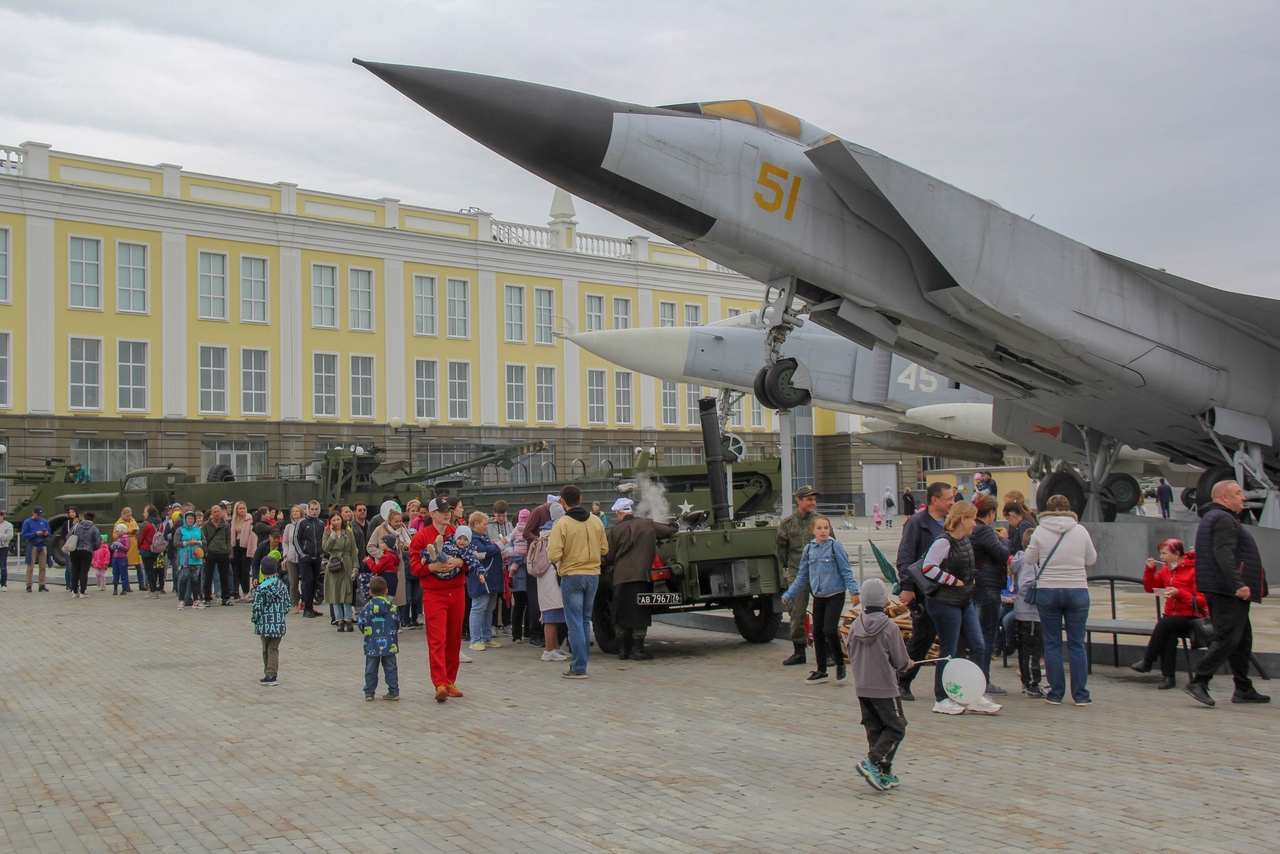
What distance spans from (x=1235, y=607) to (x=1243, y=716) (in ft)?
2.22

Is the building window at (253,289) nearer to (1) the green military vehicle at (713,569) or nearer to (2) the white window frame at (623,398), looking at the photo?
(2) the white window frame at (623,398)

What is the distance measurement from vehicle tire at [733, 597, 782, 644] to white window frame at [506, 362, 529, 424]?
106 ft

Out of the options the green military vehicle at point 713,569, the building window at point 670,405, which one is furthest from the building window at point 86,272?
the green military vehicle at point 713,569

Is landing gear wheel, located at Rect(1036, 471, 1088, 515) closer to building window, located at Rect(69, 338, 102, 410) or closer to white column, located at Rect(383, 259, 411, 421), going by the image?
white column, located at Rect(383, 259, 411, 421)

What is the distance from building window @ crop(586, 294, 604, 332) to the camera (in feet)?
144

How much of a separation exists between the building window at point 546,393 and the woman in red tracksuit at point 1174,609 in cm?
3565

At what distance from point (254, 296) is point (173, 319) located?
2716 millimetres

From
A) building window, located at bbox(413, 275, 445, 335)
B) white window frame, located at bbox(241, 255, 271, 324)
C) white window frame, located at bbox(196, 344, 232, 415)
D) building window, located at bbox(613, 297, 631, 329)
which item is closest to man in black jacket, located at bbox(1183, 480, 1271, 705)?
white window frame, located at bbox(196, 344, 232, 415)

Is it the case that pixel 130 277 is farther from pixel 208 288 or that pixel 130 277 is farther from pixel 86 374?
pixel 86 374

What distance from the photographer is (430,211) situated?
4072cm

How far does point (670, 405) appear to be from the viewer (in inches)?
1839

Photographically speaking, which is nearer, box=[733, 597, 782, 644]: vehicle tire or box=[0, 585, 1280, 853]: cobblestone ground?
box=[0, 585, 1280, 853]: cobblestone ground

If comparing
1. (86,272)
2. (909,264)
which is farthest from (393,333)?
(909,264)

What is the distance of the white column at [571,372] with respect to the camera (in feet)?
143
